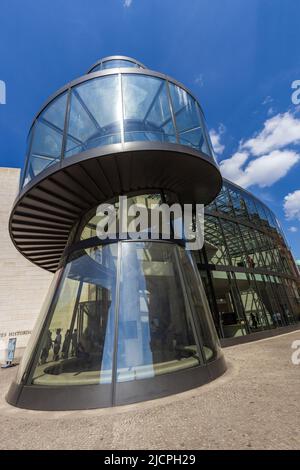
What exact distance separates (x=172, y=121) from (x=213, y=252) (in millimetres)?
11237

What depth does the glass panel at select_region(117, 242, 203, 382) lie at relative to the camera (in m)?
4.91

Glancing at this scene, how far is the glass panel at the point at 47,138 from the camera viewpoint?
21.5 ft

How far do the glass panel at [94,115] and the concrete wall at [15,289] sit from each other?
15.7m

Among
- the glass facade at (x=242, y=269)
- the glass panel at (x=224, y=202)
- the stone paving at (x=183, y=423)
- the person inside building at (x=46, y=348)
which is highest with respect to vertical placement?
the glass panel at (x=224, y=202)

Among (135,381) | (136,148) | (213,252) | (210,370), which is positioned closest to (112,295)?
→ (135,381)

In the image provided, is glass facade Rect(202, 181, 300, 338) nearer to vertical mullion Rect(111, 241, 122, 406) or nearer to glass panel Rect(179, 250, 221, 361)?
glass panel Rect(179, 250, 221, 361)

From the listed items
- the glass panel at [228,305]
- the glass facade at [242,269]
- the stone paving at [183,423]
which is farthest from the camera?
the glass facade at [242,269]

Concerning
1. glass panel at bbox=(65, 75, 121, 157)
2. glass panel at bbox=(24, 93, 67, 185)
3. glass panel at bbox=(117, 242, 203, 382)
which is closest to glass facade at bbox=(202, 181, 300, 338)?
glass panel at bbox=(117, 242, 203, 382)

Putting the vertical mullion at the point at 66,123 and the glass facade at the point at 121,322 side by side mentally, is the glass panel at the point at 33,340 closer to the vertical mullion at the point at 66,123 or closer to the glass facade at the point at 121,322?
the glass facade at the point at 121,322

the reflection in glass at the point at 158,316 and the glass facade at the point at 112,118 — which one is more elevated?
the glass facade at the point at 112,118

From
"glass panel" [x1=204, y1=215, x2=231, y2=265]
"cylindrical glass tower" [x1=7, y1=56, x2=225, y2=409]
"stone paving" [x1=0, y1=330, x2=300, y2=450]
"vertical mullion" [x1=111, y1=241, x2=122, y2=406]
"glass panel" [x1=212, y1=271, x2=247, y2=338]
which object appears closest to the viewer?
"stone paving" [x1=0, y1=330, x2=300, y2=450]

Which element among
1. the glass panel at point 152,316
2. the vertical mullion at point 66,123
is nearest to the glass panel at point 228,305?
the glass panel at point 152,316

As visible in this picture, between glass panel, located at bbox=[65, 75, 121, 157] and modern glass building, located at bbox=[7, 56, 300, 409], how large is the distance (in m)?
0.03

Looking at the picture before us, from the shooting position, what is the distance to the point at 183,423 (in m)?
3.34
